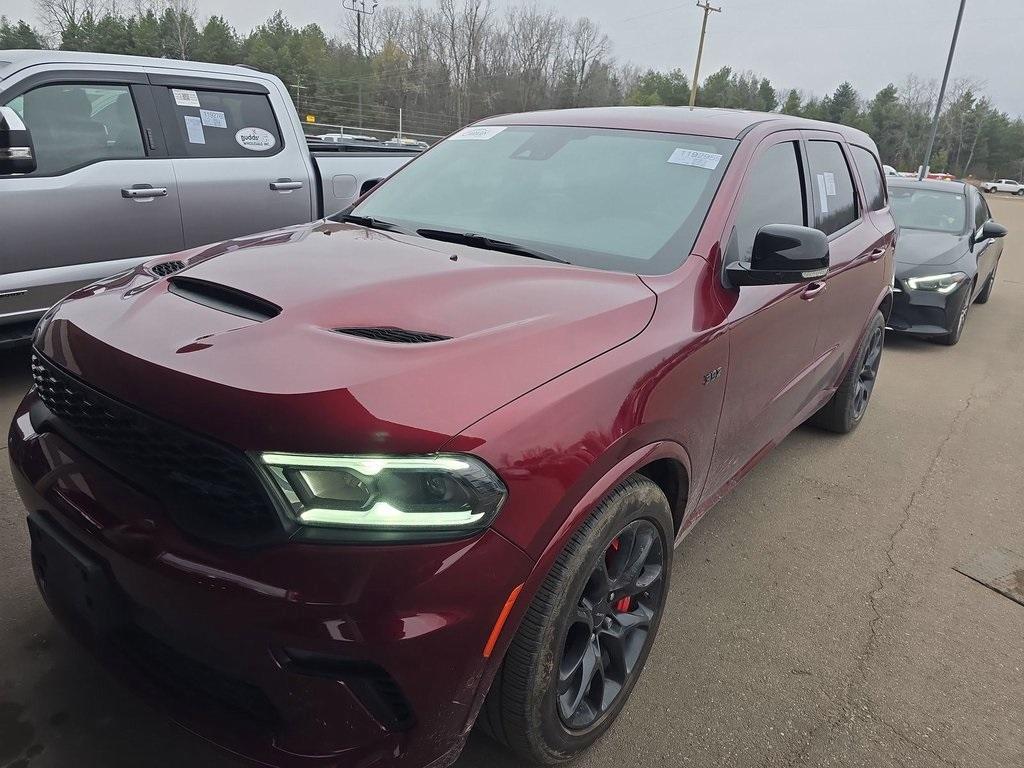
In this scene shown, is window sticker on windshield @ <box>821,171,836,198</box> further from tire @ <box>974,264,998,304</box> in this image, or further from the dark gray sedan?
tire @ <box>974,264,998,304</box>

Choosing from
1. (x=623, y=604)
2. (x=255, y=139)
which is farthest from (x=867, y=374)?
(x=255, y=139)

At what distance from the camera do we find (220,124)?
5145 millimetres

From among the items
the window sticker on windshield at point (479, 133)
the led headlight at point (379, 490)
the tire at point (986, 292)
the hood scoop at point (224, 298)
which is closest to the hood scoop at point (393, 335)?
the hood scoop at point (224, 298)

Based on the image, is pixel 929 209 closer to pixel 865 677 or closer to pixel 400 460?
pixel 865 677

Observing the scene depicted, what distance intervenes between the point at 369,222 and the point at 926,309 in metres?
6.08

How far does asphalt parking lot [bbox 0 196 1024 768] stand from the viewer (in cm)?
209

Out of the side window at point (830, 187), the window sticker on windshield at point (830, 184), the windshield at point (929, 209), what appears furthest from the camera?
the windshield at point (929, 209)

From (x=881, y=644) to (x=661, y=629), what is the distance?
81 centimetres

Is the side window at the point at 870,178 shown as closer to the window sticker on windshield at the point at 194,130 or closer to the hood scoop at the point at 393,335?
the hood scoop at the point at 393,335

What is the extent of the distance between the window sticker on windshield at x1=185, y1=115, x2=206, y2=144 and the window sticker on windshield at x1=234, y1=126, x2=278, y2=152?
0.27 meters

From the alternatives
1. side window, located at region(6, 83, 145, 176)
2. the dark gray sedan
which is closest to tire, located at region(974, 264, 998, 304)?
the dark gray sedan

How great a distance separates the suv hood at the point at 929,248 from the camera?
280 inches

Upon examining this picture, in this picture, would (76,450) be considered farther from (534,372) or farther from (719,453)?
(719,453)

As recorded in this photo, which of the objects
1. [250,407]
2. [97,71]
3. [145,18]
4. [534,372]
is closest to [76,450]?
[250,407]
